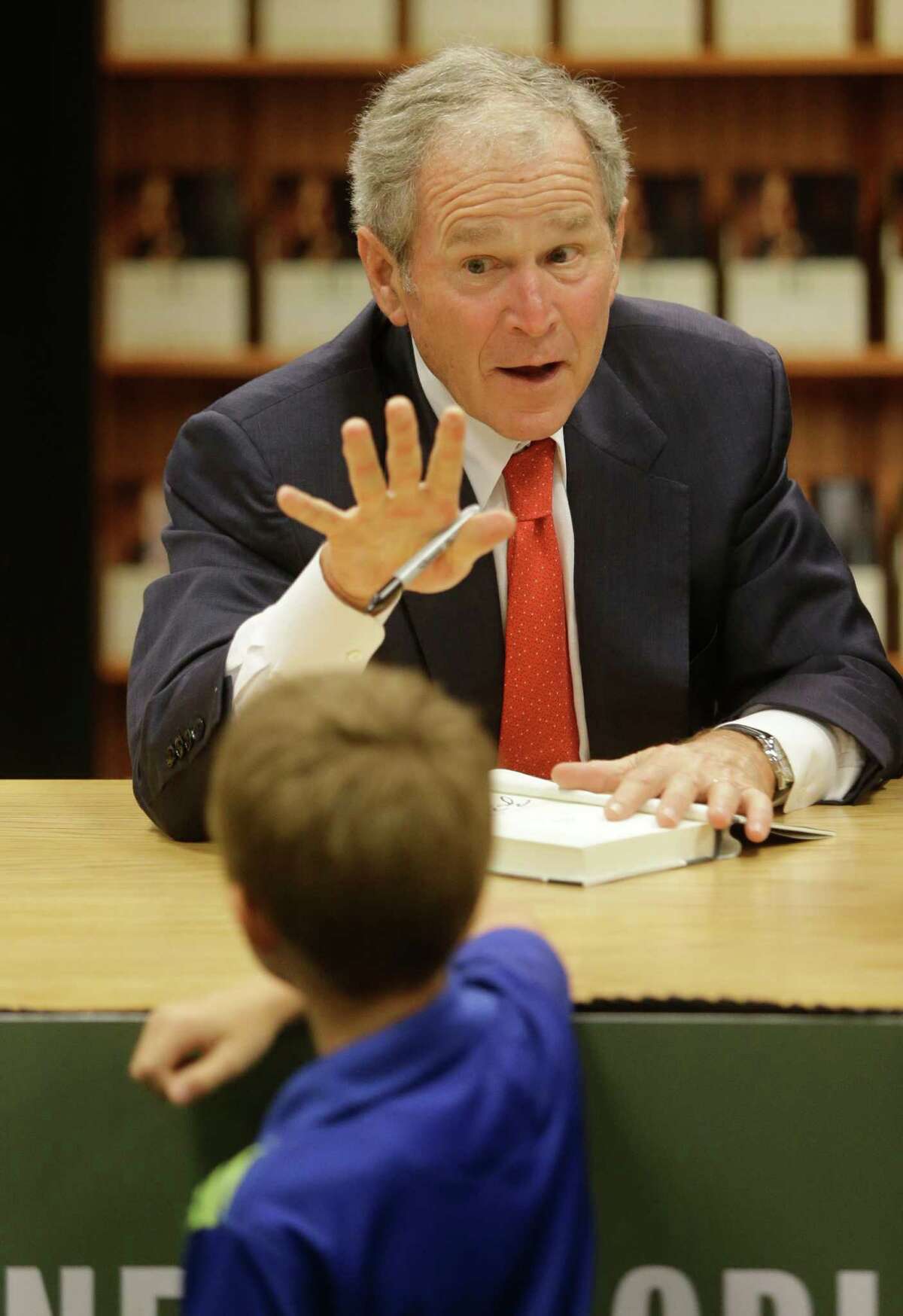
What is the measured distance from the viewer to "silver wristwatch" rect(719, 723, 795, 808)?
1555 millimetres

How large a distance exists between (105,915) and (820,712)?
75 cm

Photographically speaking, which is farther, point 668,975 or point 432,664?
point 432,664

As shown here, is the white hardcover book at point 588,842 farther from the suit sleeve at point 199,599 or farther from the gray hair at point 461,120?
the gray hair at point 461,120

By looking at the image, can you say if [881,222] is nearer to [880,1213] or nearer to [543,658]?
[543,658]

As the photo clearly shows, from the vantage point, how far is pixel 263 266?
3.38m

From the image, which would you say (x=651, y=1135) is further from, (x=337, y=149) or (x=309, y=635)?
(x=337, y=149)

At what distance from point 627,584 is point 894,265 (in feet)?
5.45

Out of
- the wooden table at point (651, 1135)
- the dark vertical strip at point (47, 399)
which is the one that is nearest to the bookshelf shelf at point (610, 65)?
the dark vertical strip at point (47, 399)

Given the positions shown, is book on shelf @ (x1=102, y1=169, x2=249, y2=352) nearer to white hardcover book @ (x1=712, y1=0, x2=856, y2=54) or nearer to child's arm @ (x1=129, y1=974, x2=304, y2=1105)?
white hardcover book @ (x1=712, y1=0, x2=856, y2=54)

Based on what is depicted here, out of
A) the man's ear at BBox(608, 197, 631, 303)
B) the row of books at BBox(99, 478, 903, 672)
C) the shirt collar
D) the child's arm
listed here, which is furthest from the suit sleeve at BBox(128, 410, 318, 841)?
the row of books at BBox(99, 478, 903, 672)

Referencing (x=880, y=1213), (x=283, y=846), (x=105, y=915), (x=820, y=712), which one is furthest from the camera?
(x=820, y=712)

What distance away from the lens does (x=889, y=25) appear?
3291mm

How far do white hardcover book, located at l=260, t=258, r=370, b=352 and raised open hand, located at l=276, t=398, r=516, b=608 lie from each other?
2.00m

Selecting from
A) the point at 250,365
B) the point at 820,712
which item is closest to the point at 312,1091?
the point at 820,712
